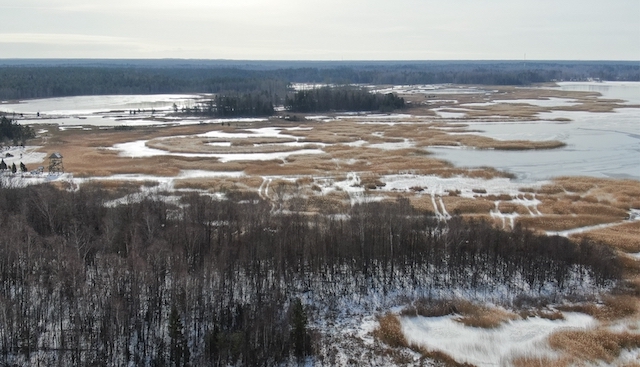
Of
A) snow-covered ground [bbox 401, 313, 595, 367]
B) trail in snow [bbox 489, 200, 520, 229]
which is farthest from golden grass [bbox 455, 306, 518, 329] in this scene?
trail in snow [bbox 489, 200, 520, 229]

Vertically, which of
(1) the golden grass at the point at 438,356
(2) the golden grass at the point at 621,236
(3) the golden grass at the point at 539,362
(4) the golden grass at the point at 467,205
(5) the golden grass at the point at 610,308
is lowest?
(1) the golden grass at the point at 438,356

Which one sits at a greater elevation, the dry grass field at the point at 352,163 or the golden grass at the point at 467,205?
the dry grass field at the point at 352,163

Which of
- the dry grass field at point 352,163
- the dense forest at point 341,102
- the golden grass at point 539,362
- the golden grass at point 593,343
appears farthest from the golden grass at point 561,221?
the dense forest at point 341,102

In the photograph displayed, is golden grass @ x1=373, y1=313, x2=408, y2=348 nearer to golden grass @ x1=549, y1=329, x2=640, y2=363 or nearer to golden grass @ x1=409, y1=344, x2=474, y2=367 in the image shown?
golden grass @ x1=409, y1=344, x2=474, y2=367

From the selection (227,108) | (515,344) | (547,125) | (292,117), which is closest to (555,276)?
(515,344)

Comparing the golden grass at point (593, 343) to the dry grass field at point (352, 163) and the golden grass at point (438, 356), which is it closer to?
the golden grass at point (438, 356)

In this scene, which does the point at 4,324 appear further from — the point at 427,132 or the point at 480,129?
the point at 480,129
